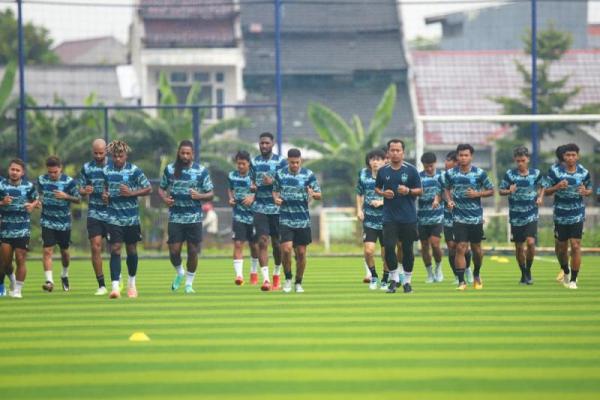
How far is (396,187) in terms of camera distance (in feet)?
56.0

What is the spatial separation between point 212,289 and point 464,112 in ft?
106

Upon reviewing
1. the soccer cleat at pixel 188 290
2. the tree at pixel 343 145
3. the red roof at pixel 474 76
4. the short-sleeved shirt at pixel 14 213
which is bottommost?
the soccer cleat at pixel 188 290

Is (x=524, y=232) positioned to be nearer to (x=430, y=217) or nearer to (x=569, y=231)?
(x=569, y=231)

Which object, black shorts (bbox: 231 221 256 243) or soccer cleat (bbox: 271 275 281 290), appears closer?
soccer cleat (bbox: 271 275 281 290)

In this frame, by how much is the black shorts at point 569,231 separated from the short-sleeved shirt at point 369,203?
8.04 feet

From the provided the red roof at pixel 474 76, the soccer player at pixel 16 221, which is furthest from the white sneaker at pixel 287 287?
the red roof at pixel 474 76

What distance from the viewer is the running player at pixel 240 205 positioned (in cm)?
1933

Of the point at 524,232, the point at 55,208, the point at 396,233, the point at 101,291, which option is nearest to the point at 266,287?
the point at 396,233

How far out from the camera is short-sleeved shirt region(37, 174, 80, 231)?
59.7 ft

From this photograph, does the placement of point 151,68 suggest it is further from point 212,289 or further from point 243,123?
point 212,289

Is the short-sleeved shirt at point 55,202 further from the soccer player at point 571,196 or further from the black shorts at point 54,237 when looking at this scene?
the soccer player at point 571,196

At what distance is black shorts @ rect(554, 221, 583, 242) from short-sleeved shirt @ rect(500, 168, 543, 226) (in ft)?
1.55

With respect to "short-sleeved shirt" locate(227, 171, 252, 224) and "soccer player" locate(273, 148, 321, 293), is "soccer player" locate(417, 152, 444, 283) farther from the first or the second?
"short-sleeved shirt" locate(227, 171, 252, 224)

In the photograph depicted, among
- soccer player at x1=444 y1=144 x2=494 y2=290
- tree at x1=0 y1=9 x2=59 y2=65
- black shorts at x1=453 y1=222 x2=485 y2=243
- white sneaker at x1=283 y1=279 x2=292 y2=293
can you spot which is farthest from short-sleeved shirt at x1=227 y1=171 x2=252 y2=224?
tree at x1=0 y1=9 x2=59 y2=65
